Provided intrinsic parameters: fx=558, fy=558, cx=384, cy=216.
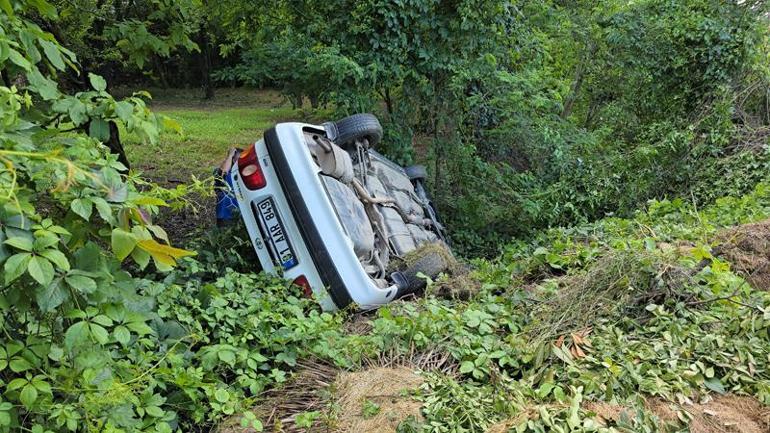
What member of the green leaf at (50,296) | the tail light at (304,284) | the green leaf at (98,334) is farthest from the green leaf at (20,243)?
the tail light at (304,284)

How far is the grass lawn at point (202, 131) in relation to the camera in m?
7.86

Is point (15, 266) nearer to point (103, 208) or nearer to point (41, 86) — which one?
point (103, 208)

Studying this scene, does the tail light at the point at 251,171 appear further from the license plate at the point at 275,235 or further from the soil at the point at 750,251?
the soil at the point at 750,251

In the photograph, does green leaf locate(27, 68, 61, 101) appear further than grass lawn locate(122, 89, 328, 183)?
No

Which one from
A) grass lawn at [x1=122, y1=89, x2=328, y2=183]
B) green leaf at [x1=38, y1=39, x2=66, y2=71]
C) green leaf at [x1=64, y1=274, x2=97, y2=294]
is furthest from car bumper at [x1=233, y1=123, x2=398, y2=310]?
green leaf at [x1=64, y1=274, x2=97, y2=294]

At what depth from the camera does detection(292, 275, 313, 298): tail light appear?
3.70m

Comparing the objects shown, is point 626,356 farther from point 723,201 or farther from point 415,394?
Result: point 723,201

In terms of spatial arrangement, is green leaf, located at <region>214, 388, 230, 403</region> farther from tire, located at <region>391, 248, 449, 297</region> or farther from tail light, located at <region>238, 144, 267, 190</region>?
tail light, located at <region>238, 144, 267, 190</region>

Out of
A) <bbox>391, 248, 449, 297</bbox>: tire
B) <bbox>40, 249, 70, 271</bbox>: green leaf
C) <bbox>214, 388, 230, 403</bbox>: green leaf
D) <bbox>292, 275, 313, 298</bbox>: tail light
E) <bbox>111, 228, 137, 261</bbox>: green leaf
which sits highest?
<bbox>40, 249, 70, 271</bbox>: green leaf

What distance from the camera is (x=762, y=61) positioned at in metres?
8.36

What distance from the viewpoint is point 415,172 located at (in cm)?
662

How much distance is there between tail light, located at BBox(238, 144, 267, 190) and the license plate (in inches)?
6.4

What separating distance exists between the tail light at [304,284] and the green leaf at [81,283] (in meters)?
2.04

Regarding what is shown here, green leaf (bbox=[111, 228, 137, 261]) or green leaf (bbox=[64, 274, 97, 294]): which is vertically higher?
green leaf (bbox=[111, 228, 137, 261])
